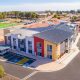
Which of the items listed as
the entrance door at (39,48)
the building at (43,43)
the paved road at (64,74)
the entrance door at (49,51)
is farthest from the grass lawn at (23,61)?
the paved road at (64,74)

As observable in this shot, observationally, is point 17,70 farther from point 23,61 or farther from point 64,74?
point 64,74

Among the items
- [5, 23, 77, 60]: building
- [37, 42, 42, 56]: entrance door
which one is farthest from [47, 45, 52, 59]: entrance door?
[37, 42, 42, 56]: entrance door

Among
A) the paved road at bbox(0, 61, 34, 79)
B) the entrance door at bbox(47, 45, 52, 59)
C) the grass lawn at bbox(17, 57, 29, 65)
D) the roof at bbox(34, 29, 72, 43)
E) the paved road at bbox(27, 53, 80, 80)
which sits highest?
the roof at bbox(34, 29, 72, 43)

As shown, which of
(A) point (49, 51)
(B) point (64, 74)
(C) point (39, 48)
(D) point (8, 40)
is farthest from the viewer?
(D) point (8, 40)

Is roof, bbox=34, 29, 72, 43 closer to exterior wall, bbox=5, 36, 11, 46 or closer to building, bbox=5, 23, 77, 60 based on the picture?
building, bbox=5, 23, 77, 60

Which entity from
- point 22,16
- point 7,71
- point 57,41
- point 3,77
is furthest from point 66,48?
point 22,16

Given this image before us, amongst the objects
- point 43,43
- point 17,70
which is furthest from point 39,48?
point 17,70

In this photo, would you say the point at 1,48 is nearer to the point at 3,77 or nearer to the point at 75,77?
the point at 3,77

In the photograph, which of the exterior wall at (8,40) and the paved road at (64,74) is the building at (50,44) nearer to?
the paved road at (64,74)
